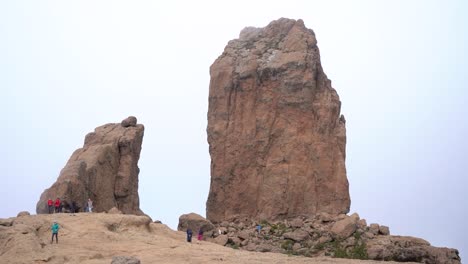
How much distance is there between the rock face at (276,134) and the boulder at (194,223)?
502 cm

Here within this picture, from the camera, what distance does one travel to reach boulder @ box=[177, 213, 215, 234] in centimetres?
4116

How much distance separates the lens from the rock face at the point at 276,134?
149ft

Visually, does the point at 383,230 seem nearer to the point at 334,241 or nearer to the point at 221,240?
the point at 334,241

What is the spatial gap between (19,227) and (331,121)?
25.6m

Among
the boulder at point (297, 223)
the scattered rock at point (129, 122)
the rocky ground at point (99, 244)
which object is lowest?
the rocky ground at point (99, 244)

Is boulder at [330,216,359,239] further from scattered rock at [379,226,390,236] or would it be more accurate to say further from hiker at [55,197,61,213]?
hiker at [55,197,61,213]

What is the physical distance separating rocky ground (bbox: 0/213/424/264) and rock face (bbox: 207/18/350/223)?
48.1 feet

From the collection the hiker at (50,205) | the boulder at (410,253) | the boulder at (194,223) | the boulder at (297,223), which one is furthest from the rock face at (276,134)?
the hiker at (50,205)

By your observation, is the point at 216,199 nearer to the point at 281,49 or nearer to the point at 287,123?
the point at 287,123

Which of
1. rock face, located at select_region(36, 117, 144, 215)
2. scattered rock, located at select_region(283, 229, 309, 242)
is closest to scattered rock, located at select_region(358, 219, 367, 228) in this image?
scattered rock, located at select_region(283, 229, 309, 242)

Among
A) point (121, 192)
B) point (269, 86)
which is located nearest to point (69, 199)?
point (121, 192)

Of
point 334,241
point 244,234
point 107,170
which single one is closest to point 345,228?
point 334,241

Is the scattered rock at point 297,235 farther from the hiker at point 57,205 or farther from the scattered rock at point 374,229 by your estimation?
the hiker at point 57,205

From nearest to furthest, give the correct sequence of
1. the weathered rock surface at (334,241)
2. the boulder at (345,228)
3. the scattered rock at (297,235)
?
the weathered rock surface at (334,241), the boulder at (345,228), the scattered rock at (297,235)
